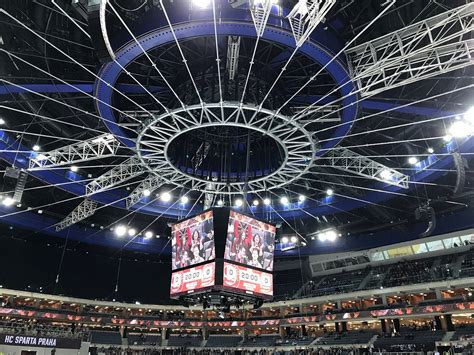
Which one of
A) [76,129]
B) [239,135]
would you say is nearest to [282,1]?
[239,135]

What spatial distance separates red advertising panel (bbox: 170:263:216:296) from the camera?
20.1 meters

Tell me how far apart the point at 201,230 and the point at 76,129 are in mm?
14834

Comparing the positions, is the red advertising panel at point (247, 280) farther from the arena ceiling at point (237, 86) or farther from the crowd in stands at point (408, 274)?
the crowd in stands at point (408, 274)

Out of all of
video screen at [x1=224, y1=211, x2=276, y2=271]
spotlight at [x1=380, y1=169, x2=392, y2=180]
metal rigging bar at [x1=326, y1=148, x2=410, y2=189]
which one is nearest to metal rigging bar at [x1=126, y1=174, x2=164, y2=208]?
video screen at [x1=224, y1=211, x2=276, y2=271]

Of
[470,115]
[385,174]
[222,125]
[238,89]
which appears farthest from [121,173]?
[470,115]

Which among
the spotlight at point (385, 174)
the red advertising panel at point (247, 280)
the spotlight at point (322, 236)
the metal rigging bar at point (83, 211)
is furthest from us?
the spotlight at point (322, 236)

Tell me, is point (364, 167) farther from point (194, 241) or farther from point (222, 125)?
point (194, 241)

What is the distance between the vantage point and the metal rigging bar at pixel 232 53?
19.0 metres

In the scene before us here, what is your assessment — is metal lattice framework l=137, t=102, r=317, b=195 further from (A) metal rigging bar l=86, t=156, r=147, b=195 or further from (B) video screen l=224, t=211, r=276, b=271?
(B) video screen l=224, t=211, r=276, b=271

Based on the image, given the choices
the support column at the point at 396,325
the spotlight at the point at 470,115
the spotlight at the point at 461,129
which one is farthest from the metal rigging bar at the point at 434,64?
the support column at the point at 396,325

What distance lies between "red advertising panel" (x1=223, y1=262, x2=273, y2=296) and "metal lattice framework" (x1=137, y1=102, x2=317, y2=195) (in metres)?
7.11

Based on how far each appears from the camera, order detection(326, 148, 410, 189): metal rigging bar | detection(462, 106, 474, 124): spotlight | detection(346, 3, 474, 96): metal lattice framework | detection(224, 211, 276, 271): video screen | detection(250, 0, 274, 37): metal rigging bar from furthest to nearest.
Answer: detection(326, 148, 410, 189): metal rigging bar → detection(224, 211, 276, 271): video screen → detection(462, 106, 474, 124): spotlight → detection(346, 3, 474, 96): metal lattice framework → detection(250, 0, 274, 37): metal rigging bar

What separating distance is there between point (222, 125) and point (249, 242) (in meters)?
7.11

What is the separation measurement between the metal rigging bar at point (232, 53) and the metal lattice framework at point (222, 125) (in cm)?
201
